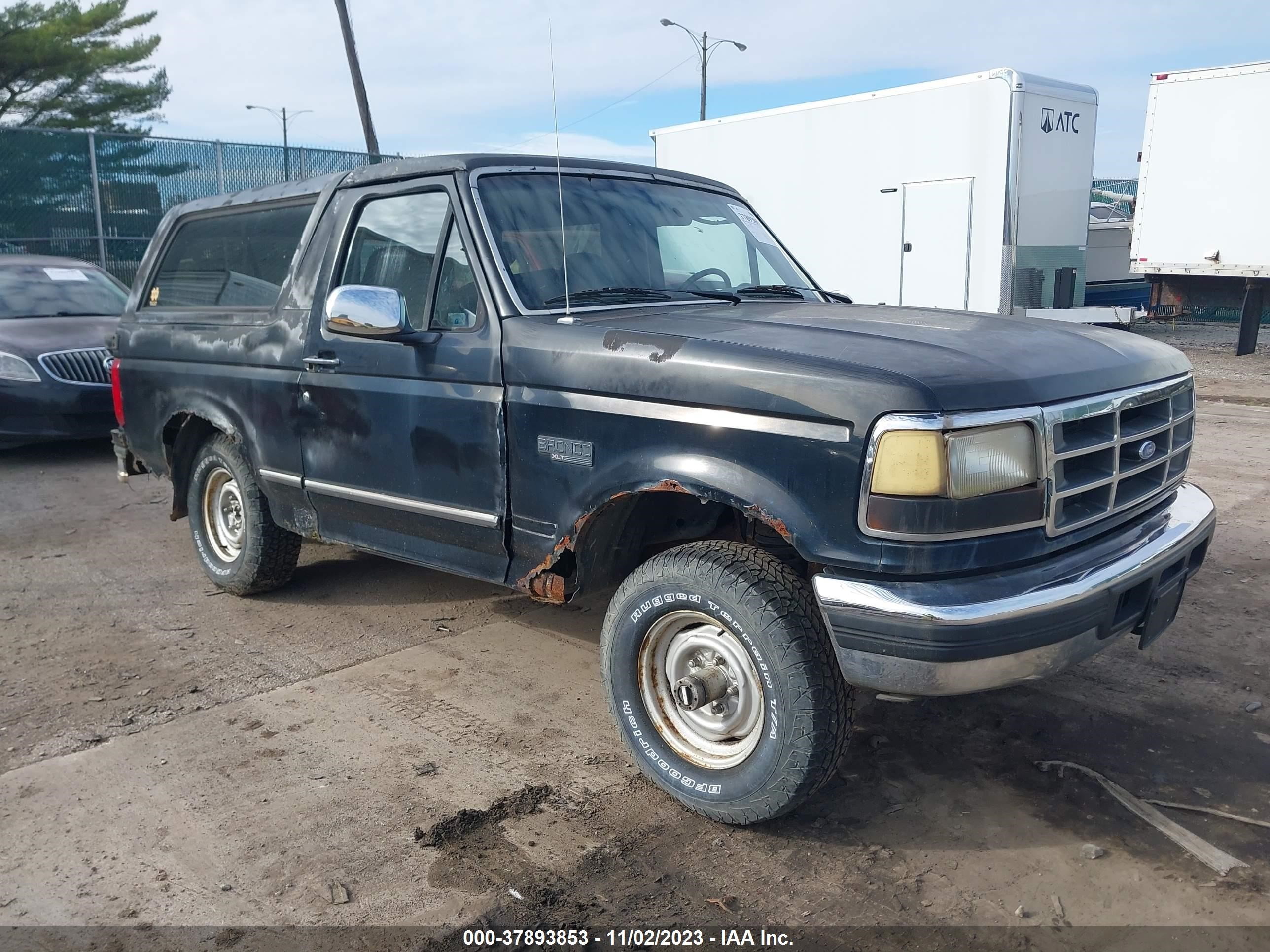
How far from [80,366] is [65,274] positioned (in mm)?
1808

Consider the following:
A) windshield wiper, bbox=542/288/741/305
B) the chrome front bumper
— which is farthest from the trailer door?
the chrome front bumper

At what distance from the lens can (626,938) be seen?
8.70 feet

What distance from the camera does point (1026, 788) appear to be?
3346mm

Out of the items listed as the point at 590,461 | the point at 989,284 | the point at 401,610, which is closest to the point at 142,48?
the point at 989,284

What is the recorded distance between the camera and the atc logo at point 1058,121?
1189 cm

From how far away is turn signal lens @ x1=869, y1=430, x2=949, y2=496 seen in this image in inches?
106

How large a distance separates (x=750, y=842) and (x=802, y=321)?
5.50 feet

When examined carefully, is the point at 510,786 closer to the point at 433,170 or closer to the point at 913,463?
the point at 913,463

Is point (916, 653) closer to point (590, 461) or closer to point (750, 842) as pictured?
point (750, 842)

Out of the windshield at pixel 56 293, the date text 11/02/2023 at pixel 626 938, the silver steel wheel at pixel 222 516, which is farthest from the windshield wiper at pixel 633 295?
the windshield at pixel 56 293

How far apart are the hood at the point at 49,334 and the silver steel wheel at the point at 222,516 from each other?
12.5 ft

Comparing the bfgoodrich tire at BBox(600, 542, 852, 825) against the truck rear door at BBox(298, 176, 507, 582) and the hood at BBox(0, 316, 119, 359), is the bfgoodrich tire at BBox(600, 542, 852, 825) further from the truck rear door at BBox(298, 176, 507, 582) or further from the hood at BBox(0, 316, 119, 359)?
the hood at BBox(0, 316, 119, 359)

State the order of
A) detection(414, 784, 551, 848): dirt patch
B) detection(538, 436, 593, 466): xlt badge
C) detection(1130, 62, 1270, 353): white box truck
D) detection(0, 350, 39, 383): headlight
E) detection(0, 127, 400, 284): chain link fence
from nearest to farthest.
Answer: detection(414, 784, 551, 848): dirt patch < detection(538, 436, 593, 466): xlt badge < detection(0, 350, 39, 383): headlight < detection(1130, 62, 1270, 353): white box truck < detection(0, 127, 400, 284): chain link fence

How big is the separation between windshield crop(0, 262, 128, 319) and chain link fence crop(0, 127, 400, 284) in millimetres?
5098
